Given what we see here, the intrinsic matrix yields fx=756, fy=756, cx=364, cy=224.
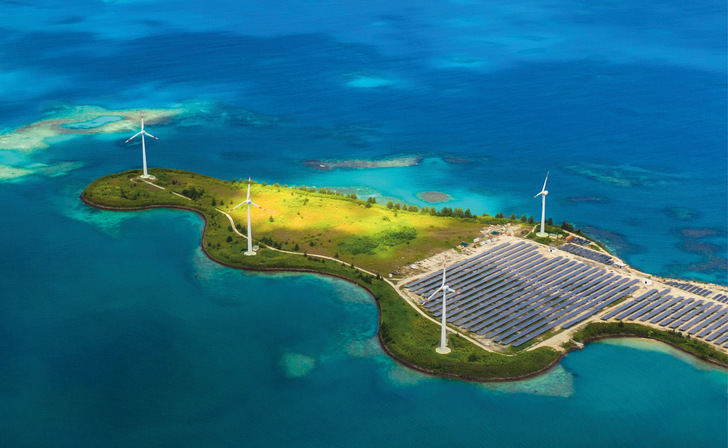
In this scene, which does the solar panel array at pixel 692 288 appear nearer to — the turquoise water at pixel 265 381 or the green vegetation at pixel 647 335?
the green vegetation at pixel 647 335

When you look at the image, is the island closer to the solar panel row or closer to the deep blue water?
the solar panel row

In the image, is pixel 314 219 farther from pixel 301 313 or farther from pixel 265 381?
pixel 265 381

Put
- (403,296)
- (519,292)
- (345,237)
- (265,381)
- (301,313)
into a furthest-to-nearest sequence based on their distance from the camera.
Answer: (345,237), (519,292), (403,296), (301,313), (265,381)

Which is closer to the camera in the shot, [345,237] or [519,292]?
[519,292]

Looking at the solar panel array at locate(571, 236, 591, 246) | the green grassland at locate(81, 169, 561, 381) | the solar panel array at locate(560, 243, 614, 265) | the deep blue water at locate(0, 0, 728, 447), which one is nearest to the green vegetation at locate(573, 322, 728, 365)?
the deep blue water at locate(0, 0, 728, 447)

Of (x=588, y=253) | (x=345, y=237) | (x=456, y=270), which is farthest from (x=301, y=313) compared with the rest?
(x=588, y=253)
